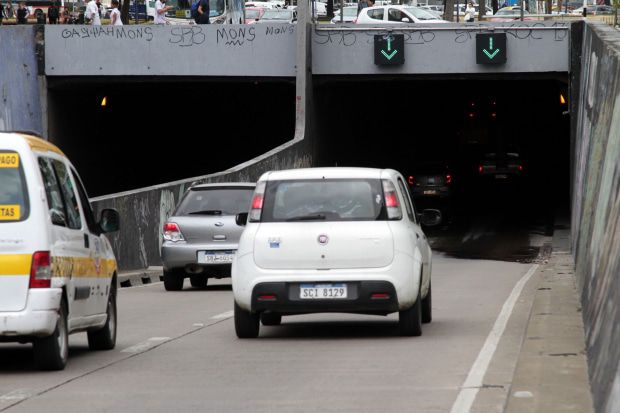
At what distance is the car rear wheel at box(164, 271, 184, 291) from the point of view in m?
22.5

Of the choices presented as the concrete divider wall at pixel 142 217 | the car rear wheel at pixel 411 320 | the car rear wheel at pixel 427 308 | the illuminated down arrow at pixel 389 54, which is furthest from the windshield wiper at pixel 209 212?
the illuminated down arrow at pixel 389 54

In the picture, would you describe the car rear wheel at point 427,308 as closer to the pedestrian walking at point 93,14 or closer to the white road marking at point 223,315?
the white road marking at point 223,315

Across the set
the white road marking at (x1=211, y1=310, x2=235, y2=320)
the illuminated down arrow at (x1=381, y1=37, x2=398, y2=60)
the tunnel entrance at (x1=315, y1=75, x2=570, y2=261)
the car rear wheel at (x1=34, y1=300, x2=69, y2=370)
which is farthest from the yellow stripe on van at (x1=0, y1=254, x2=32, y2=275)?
the illuminated down arrow at (x1=381, y1=37, x2=398, y2=60)

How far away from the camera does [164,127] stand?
187ft

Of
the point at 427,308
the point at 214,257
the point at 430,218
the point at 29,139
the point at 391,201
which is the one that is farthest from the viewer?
the point at 214,257

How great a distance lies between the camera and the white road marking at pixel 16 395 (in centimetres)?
989

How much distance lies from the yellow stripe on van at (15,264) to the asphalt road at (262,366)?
82cm

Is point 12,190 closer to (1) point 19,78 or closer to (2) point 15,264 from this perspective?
(2) point 15,264

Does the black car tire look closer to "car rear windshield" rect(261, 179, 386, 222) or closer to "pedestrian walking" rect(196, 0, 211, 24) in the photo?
"car rear windshield" rect(261, 179, 386, 222)

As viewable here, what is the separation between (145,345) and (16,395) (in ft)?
12.4

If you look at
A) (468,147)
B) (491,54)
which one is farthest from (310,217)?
(468,147)

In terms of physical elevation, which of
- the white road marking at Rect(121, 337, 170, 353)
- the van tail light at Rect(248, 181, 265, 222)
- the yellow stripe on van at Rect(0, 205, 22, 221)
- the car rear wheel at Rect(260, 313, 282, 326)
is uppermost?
the yellow stripe on van at Rect(0, 205, 22, 221)

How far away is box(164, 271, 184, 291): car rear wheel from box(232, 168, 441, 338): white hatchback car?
28.0 feet

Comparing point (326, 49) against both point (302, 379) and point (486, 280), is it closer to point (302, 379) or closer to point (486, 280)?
point (486, 280)
